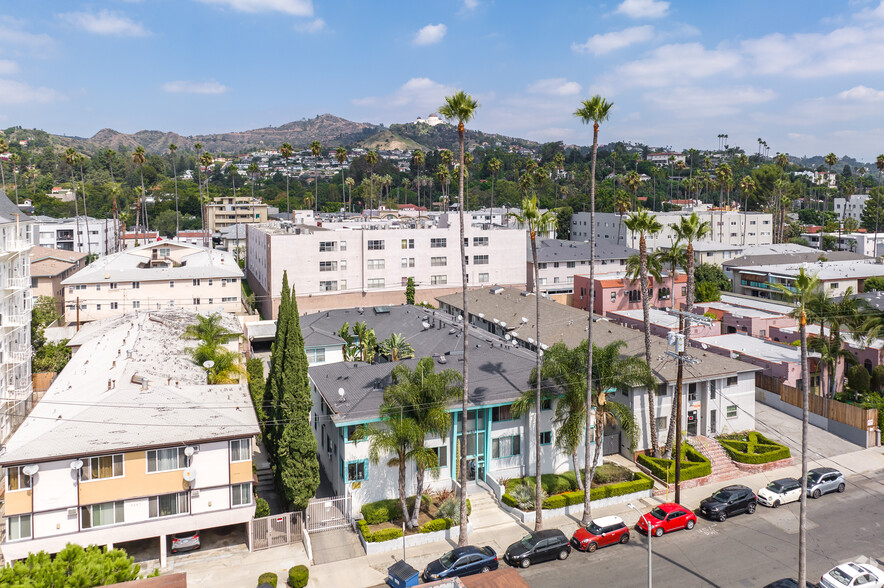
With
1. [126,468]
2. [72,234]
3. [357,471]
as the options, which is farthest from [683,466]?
[72,234]

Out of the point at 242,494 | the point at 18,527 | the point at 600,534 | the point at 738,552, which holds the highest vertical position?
the point at 242,494

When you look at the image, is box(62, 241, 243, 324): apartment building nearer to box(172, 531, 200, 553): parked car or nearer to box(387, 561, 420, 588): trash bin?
box(172, 531, 200, 553): parked car

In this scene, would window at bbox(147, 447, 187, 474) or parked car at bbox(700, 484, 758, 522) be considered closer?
window at bbox(147, 447, 187, 474)

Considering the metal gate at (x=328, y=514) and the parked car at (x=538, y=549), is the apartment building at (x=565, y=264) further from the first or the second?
the parked car at (x=538, y=549)

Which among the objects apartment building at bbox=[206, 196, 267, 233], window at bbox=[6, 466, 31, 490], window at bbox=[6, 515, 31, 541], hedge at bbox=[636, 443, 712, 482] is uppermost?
apartment building at bbox=[206, 196, 267, 233]

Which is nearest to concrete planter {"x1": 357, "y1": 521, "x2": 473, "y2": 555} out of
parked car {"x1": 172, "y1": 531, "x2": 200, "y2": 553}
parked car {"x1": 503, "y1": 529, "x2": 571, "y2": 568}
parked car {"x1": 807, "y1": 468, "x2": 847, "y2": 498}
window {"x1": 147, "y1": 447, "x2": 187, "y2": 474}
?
parked car {"x1": 503, "y1": 529, "x2": 571, "y2": 568}

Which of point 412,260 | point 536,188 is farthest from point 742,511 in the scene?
point 536,188

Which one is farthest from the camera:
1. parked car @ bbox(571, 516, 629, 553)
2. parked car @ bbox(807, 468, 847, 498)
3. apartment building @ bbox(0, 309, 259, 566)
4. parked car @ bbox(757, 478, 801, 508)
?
parked car @ bbox(807, 468, 847, 498)

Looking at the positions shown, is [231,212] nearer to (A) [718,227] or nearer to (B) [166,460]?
(A) [718,227]
